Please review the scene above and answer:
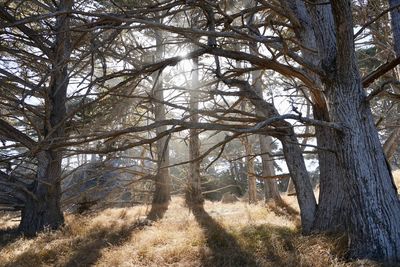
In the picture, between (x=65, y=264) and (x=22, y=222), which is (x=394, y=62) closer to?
(x=65, y=264)

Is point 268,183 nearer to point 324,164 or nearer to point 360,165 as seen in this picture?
point 324,164

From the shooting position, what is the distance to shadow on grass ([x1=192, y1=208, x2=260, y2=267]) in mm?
4406

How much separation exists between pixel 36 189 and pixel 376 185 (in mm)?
7461

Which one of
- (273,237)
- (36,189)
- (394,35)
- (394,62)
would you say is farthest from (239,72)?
(36,189)

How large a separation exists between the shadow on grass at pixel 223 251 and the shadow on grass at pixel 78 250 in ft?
5.09

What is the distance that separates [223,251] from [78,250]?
7.96ft

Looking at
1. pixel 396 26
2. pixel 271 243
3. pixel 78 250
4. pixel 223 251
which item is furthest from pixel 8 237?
pixel 396 26

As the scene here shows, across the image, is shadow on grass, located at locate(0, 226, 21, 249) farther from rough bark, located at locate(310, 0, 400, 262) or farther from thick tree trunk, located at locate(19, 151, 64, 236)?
rough bark, located at locate(310, 0, 400, 262)

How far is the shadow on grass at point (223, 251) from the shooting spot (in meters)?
4.41

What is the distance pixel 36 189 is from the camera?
8.16 meters

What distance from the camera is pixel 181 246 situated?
5.05 m

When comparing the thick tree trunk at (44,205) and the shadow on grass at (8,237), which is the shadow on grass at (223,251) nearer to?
the thick tree trunk at (44,205)

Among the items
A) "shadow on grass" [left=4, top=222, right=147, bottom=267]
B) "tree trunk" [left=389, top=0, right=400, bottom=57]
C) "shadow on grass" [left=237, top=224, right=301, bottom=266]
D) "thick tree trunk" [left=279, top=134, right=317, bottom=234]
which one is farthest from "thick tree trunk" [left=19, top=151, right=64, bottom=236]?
"tree trunk" [left=389, top=0, right=400, bottom=57]

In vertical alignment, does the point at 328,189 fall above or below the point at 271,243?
above
